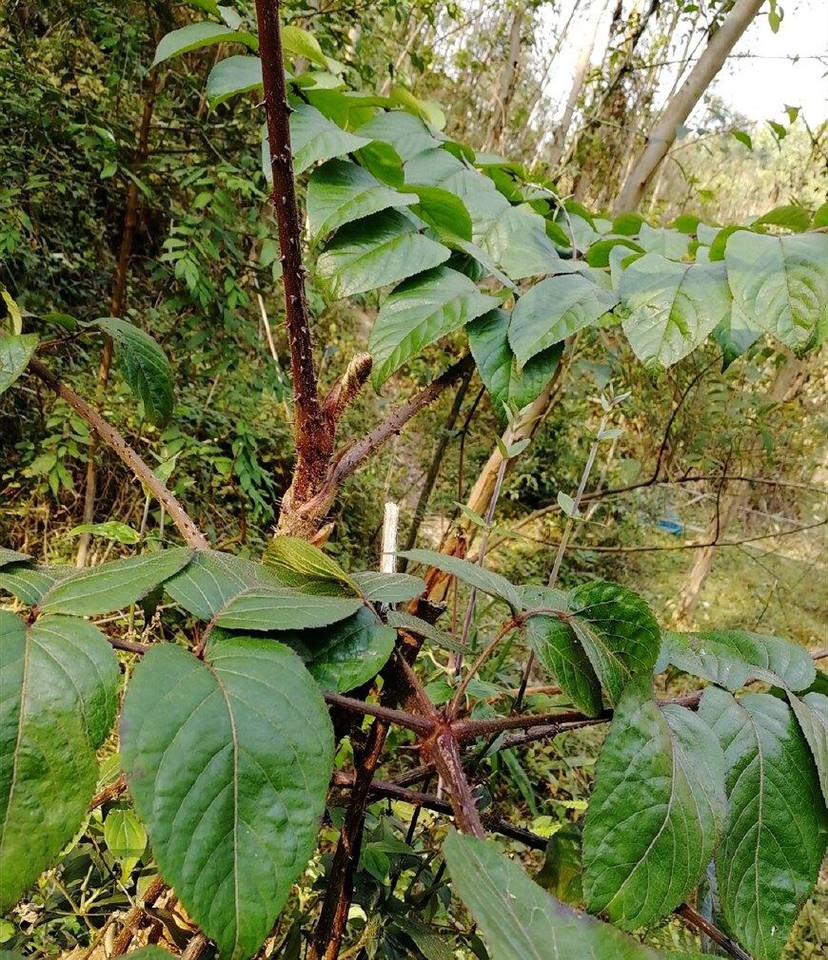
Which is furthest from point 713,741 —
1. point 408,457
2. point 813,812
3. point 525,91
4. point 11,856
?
point 525,91

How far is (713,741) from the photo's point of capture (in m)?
0.31

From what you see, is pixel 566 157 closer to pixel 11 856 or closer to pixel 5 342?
pixel 5 342

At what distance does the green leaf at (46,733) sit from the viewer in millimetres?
191

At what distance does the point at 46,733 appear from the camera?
8.0 inches

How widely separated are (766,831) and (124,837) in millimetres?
601

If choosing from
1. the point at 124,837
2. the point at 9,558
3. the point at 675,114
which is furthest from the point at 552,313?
the point at 675,114

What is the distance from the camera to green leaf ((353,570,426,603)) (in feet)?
1.08

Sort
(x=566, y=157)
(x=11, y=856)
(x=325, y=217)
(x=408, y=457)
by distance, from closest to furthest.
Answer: (x=11, y=856)
(x=325, y=217)
(x=566, y=157)
(x=408, y=457)

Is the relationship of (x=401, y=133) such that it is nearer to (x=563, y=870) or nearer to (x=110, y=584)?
(x=110, y=584)

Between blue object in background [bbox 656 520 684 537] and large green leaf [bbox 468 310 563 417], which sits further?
blue object in background [bbox 656 520 684 537]

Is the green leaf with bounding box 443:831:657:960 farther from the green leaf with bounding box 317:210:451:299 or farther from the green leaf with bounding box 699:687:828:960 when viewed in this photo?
the green leaf with bounding box 317:210:451:299

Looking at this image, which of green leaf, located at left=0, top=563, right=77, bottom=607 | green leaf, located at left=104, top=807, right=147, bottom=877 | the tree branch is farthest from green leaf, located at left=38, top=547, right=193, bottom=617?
green leaf, located at left=104, top=807, right=147, bottom=877

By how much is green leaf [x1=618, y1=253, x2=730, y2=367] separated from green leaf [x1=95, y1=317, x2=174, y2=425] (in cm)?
41

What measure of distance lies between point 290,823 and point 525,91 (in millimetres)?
6084
